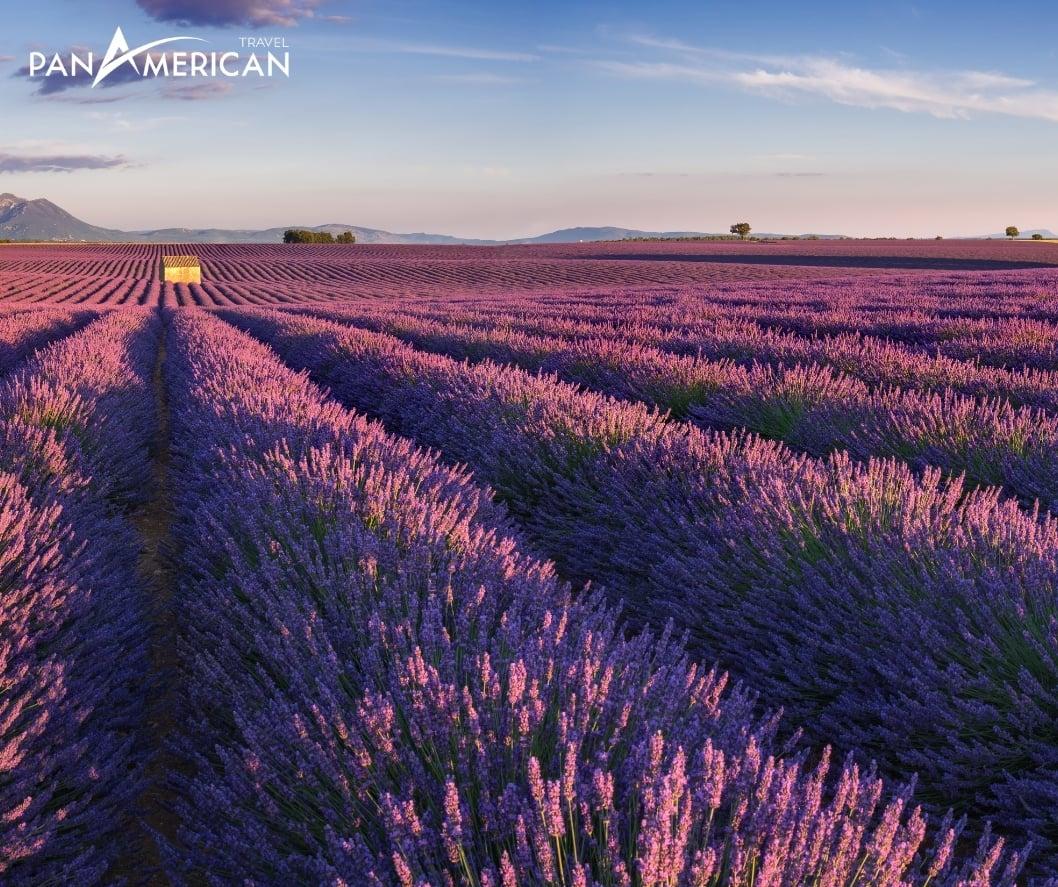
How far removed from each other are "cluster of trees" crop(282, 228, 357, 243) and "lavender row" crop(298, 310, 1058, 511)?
83.0 metres

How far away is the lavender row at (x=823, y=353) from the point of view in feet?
18.1

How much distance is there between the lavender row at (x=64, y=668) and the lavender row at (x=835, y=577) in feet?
5.60

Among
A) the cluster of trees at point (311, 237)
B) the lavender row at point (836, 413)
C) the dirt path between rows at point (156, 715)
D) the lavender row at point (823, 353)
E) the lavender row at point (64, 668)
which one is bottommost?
the dirt path between rows at point (156, 715)

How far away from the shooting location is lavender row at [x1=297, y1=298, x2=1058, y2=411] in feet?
18.1

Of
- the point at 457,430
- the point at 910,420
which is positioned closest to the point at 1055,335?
the point at 910,420

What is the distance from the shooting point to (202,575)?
2967mm

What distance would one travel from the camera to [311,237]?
8519 cm

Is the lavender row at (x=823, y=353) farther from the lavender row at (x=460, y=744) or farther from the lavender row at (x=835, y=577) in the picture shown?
the lavender row at (x=460, y=744)

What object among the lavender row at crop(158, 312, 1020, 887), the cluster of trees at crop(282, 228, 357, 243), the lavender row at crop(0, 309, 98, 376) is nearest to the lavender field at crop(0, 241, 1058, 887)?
the lavender row at crop(158, 312, 1020, 887)

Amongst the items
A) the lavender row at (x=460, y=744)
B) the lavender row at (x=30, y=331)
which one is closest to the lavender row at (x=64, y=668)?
the lavender row at (x=460, y=744)

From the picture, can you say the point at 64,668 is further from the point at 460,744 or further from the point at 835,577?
the point at 835,577

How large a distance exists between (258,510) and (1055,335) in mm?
7595

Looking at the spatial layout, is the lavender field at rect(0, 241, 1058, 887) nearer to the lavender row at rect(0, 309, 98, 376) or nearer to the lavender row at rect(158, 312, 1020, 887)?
the lavender row at rect(158, 312, 1020, 887)

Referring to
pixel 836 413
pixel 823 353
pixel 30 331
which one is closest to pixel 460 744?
pixel 836 413
